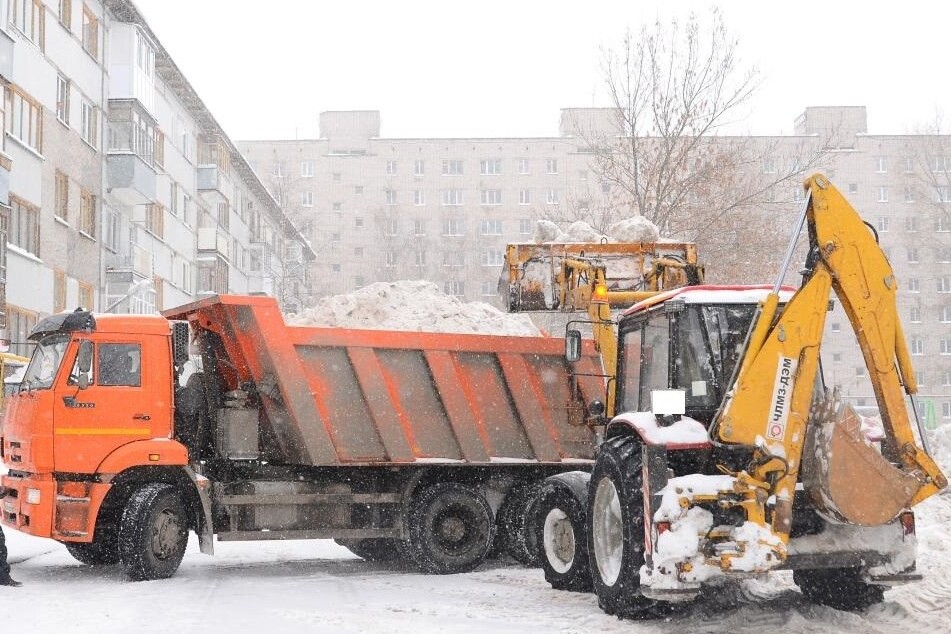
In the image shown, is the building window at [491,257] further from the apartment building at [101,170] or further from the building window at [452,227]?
the apartment building at [101,170]

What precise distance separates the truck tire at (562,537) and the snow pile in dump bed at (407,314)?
633 centimetres

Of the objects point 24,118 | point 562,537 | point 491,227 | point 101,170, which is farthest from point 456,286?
point 562,537

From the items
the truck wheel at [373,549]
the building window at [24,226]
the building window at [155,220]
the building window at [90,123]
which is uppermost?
the building window at [90,123]

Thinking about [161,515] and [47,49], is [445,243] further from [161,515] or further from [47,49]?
[161,515]

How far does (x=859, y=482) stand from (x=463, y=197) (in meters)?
71.6

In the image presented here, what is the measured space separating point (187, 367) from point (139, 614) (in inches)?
143

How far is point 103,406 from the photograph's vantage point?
11266 millimetres

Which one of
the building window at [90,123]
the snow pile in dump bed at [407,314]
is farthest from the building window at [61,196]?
the snow pile in dump bed at [407,314]

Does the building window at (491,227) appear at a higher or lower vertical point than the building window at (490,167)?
lower

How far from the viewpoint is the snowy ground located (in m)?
8.29

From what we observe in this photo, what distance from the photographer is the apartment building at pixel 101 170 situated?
26.5 metres

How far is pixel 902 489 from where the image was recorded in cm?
758

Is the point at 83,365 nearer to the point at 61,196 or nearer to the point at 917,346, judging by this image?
the point at 61,196

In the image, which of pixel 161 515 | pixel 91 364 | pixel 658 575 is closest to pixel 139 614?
pixel 161 515
